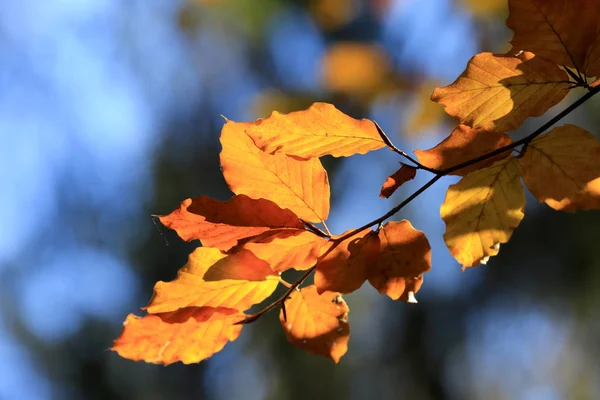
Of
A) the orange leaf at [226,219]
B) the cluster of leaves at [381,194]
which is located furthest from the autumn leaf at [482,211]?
the orange leaf at [226,219]

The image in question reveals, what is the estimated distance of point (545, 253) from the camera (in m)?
2.92

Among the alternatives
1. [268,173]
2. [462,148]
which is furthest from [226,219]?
[462,148]

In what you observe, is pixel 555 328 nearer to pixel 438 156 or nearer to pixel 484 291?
pixel 484 291

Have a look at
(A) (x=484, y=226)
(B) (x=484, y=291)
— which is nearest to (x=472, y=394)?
(B) (x=484, y=291)

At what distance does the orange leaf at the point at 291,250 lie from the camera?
0.35 metres

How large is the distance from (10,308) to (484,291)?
326 cm

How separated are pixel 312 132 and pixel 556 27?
0.48ft

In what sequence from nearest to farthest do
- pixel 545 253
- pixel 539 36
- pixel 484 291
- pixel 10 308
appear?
1. pixel 539 36
2. pixel 545 253
3. pixel 484 291
4. pixel 10 308

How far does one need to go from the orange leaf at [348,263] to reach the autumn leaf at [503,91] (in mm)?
95

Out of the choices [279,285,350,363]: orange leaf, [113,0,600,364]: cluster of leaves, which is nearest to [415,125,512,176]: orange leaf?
[113,0,600,364]: cluster of leaves

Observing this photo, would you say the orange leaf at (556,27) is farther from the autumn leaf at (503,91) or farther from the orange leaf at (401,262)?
the orange leaf at (401,262)

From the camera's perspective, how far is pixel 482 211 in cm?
34

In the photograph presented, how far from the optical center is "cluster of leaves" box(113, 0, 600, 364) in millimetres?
305

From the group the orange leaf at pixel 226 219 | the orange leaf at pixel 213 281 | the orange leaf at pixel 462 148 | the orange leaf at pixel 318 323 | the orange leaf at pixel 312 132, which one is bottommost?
the orange leaf at pixel 318 323
